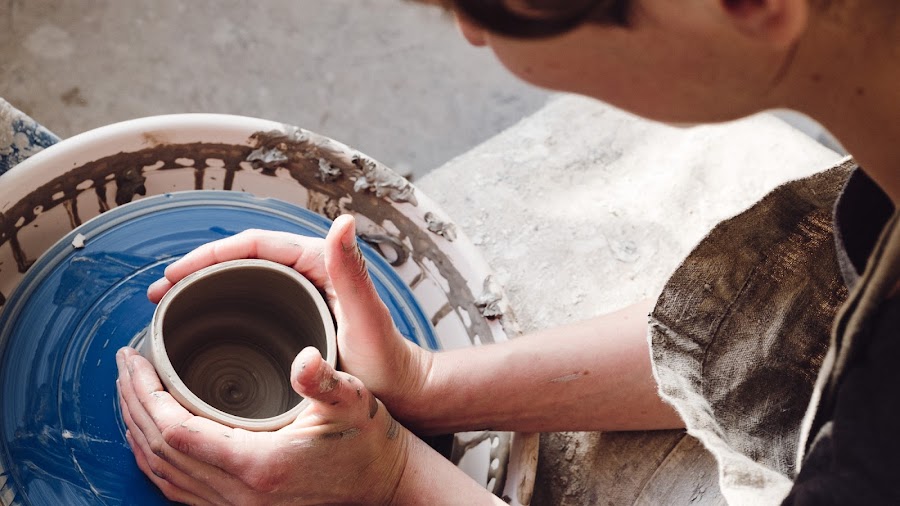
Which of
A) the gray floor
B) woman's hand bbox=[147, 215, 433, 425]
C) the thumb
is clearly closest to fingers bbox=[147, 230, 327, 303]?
woman's hand bbox=[147, 215, 433, 425]

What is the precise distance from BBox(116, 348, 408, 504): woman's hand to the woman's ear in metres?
0.64

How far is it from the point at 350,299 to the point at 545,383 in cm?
36

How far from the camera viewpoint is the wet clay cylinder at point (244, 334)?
1137mm

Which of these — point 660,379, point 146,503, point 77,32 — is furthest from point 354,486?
point 77,32

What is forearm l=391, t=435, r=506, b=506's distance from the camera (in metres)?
1.13

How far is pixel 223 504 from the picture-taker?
42.0 inches

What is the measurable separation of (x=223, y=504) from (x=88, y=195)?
23.4 inches

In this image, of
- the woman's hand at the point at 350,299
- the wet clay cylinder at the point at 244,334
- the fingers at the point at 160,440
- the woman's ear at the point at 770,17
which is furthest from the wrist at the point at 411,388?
the woman's ear at the point at 770,17

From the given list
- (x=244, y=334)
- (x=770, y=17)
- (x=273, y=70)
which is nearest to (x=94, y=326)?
(x=244, y=334)

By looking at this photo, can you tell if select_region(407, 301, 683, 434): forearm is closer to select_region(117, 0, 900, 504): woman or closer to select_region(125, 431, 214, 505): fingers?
select_region(117, 0, 900, 504): woman

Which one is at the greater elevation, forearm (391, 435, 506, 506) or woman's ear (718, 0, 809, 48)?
woman's ear (718, 0, 809, 48)

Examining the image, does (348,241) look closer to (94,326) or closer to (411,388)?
(411,388)

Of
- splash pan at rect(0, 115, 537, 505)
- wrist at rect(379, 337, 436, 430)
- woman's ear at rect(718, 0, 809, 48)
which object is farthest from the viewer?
wrist at rect(379, 337, 436, 430)

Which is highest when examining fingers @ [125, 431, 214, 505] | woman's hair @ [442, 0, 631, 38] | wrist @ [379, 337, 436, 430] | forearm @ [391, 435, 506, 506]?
woman's hair @ [442, 0, 631, 38]
